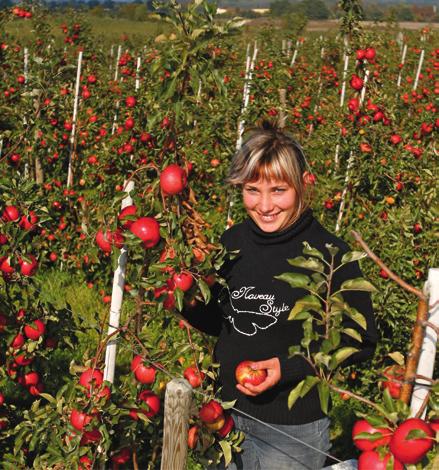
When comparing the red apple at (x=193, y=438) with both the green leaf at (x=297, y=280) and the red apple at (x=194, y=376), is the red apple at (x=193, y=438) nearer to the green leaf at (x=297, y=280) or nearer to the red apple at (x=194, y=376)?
the red apple at (x=194, y=376)

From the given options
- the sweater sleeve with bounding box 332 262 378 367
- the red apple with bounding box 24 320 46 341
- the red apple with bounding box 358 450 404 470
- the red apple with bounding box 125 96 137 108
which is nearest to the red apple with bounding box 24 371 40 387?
the red apple with bounding box 24 320 46 341

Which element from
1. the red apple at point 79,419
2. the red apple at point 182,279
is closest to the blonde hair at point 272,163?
the red apple at point 182,279

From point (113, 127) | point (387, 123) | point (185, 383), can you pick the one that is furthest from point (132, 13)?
point (185, 383)

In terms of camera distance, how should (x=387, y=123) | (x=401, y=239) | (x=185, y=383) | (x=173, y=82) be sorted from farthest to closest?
(x=387, y=123)
(x=401, y=239)
(x=173, y=82)
(x=185, y=383)

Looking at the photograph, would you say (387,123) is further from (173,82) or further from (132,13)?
(132,13)

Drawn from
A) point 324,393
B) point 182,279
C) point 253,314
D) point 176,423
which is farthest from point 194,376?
point 324,393

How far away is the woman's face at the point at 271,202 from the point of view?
191 cm

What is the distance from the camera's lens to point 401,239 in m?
3.41

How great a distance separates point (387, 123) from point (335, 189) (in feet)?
1.76

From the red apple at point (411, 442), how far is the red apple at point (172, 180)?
0.92 meters

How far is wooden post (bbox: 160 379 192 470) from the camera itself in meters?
1.38

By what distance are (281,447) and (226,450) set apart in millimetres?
171

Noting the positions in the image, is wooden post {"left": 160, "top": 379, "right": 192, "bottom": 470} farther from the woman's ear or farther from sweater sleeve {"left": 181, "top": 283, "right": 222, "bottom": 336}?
the woman's ear

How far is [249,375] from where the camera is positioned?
1788 millimetres
